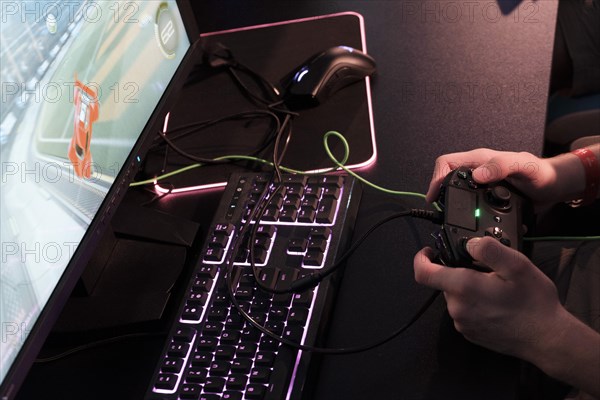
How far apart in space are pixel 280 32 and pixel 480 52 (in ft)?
1.19

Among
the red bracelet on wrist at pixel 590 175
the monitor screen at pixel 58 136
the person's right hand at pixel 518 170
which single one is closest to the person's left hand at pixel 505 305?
the person's right hand at pixel 518 170

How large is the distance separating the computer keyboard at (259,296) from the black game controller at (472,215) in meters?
0.14

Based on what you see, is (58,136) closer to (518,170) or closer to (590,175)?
(518,170)

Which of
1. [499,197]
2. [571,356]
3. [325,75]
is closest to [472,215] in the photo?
[499,197]

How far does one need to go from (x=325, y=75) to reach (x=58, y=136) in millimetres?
439

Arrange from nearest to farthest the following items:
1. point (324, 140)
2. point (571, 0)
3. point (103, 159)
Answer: point (103, 159) < point (324, 140) < point (571, 0)

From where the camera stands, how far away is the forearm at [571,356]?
65 cm

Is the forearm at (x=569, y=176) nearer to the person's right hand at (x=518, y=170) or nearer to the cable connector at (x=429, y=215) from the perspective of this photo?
the person's right hand at (x=518, y=170)

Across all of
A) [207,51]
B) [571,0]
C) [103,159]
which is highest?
[571,0]

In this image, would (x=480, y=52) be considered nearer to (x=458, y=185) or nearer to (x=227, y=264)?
(x=458, y=185)

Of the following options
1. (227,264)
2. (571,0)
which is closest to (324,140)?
(227,264)

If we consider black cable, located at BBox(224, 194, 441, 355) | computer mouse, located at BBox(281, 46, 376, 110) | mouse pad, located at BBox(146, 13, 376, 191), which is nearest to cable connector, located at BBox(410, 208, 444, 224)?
black cable, located at BBox(224, 194, 441, 355)

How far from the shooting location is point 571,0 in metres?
1.28

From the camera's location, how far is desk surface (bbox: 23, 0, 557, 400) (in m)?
0.67
